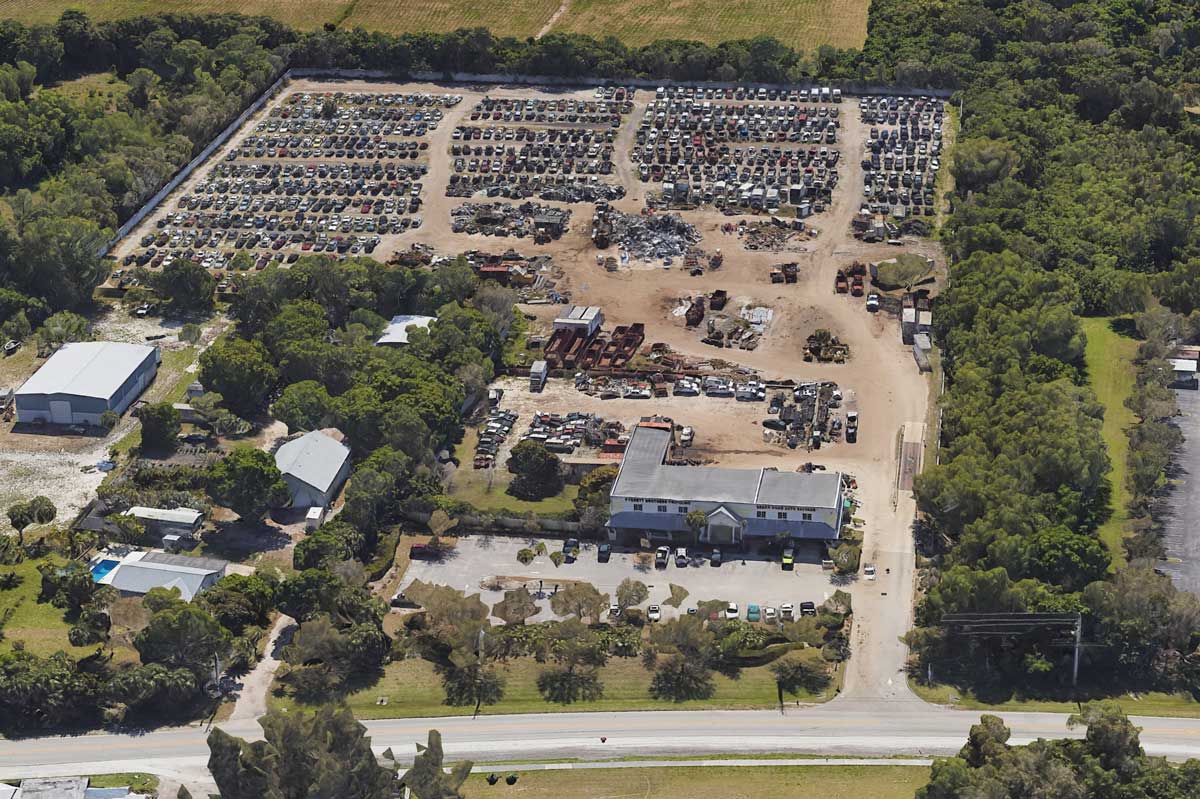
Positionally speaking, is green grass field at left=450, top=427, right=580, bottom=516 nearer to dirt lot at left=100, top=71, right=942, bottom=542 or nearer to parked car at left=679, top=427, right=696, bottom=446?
dirt lot at left=100, top=71, right=942, bottom=542

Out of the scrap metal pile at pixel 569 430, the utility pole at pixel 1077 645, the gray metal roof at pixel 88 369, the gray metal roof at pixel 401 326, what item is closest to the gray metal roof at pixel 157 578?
the gray metal roof at pixel 88 369

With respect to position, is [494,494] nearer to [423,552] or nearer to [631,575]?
[423,552]

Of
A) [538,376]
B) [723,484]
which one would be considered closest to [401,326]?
[538,376]

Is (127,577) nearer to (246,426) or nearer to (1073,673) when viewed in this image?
(246,426)

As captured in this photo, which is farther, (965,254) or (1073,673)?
(965,254)

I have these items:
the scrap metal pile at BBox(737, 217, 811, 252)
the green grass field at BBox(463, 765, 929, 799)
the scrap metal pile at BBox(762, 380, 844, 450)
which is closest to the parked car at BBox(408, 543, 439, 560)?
the green grass field at BBox(463, 765, 929, 799)

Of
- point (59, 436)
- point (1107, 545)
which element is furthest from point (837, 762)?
point (59, 436)
